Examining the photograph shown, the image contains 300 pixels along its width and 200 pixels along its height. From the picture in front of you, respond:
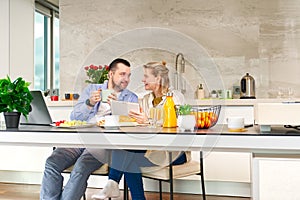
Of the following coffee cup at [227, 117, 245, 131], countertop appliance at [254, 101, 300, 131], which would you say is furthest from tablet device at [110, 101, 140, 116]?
countertop appliance at [254, 101, 300, 131]

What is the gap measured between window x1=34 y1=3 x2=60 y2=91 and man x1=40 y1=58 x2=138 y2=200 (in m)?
3.04

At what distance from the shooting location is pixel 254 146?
143 centimetres

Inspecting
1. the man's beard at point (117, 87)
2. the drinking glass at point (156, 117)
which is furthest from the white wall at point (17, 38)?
the drinking glass at point (156, 117)

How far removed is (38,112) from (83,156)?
0.37 meters

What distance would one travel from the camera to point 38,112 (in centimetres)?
217

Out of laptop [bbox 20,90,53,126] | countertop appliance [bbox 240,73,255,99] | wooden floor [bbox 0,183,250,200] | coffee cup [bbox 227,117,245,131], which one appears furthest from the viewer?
countertop appliance [bbox 240,73,255,99]

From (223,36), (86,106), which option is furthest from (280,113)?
(223,36)

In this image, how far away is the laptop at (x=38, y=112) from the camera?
2117 mm

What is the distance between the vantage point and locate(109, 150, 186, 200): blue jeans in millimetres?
2117

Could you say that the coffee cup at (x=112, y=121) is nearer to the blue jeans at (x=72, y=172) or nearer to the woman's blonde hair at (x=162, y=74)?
the blue jeans at (x=72, y=172)

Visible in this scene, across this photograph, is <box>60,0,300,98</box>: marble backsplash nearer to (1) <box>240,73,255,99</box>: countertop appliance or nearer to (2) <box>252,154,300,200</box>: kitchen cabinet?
(1) <box>240,73,255,99</box>: countertop appliance

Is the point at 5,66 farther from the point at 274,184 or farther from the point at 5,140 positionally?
the point at 274,184

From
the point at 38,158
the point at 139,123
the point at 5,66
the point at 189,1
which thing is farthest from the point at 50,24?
the point at 139,123

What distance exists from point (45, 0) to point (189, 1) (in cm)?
227
